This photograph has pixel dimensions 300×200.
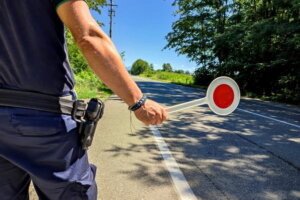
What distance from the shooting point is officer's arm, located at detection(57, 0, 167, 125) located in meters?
0.98

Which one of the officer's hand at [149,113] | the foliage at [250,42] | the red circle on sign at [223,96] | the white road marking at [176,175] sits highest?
the foliage at [250,42]

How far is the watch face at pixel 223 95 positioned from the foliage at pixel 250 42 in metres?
13.9

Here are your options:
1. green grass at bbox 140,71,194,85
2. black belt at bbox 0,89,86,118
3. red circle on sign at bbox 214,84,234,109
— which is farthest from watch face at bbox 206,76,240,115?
green grass at bbox 140,71,194,85

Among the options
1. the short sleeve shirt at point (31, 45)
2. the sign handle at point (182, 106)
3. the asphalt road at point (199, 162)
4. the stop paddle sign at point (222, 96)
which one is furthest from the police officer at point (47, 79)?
the asphalt road at point (199, 162)

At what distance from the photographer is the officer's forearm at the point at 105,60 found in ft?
3.26

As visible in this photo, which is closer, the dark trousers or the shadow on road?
the dark trousers

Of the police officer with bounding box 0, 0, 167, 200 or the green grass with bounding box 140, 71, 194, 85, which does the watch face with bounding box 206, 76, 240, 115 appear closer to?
the police officer with bounding box 0, 0, 167, 200

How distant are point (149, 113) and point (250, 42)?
60.8 ft

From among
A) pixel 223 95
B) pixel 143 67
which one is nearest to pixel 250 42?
pixel 223 95

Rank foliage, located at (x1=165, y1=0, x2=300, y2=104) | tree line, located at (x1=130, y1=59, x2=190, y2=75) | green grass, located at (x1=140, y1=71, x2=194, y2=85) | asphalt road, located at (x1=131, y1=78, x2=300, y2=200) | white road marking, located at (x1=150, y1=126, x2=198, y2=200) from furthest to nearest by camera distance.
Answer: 1. tree line, located at (x1=130, y1=59, x2=190, y2=75)
2. green grass, located at (x1=140, y1=71, x2=194, y2=85)
3. foliage, located at (x1=165, y1=0, x2=300, y2=104)
4. asphalt road, located at (x1=131, y1=78, x2=300, y2=200)
5. white road marking, located at (x1=150, y1=126, x2=198, y2=200)

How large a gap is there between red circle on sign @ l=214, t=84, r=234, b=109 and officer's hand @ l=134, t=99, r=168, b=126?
43 centimetres

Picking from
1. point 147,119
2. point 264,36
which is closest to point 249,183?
point 147,119

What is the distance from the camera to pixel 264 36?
50.2 ft

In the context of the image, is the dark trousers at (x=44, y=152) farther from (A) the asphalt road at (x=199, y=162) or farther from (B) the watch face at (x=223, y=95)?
(A) the asphalt road at (x=199, y=162)
